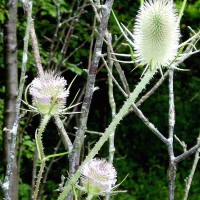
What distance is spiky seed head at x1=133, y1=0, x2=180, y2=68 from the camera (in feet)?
4.86

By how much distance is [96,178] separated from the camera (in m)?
1.39

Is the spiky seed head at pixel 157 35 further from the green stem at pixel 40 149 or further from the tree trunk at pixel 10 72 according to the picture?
the tree trunk at pixel 10 72

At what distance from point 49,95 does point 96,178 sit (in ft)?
0.84

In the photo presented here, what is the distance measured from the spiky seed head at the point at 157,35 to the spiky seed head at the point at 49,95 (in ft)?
0.77

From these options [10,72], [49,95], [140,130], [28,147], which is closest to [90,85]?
[49,95]

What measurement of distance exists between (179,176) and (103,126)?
56.1 inches

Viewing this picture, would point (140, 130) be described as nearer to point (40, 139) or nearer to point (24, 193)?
point (24, 193)

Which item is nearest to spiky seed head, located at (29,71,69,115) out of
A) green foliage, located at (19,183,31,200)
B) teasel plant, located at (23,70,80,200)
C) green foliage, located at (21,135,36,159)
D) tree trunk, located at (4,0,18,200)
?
teasel plant, located at (23,70,80,200)

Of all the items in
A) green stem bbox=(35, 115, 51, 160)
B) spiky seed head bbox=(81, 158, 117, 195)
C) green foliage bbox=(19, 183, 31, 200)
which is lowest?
green foliage bbox=(19, 183, 31, 200)

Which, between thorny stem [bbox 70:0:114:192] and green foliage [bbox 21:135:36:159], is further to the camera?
green foliage [bbox 21:135:36:159]

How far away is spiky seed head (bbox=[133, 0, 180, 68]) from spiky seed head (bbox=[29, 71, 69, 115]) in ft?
0.77

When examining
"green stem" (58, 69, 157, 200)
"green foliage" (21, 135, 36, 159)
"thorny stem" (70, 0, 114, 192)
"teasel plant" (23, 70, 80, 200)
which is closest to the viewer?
"green stem" (58, 69, 157, 200)

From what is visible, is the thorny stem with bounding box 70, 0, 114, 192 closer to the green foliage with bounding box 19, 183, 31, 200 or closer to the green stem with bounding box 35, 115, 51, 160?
the green stem with bounding box 35, 115, 51, 160

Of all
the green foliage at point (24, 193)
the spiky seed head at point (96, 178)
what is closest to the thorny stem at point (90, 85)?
the spiky seed head at point (96, 178)
